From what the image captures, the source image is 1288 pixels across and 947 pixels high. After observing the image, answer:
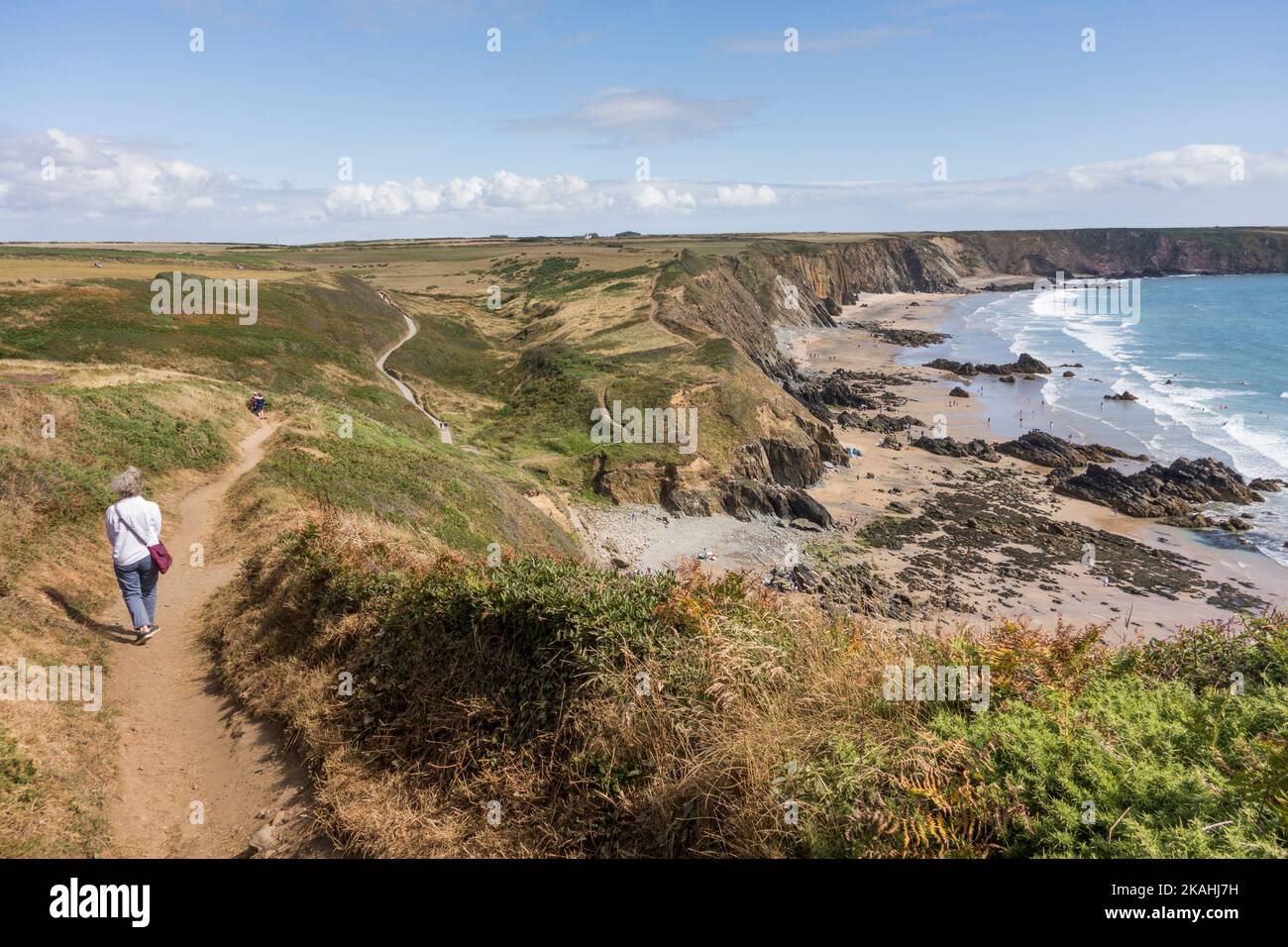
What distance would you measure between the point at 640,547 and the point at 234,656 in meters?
26.7

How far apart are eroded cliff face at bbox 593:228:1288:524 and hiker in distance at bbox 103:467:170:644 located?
102 feet

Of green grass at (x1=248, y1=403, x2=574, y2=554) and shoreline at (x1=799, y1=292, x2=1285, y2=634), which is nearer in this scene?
green grass at (x1=248, y1=403, x2=574, y2=554)

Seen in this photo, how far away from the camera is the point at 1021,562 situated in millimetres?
35031

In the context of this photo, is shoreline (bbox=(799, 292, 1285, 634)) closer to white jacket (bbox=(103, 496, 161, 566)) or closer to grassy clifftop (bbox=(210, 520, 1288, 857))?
grassy clifftop (bbox=(210, 520, 1288, 857))

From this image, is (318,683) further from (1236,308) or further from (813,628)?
(1236,308)

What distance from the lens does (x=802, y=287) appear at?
407 ft

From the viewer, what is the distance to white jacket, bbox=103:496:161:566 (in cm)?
939

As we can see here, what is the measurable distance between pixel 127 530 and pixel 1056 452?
182ft

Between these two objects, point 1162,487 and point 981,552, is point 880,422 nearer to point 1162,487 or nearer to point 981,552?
point 1162,487

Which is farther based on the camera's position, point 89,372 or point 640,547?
point 640,547

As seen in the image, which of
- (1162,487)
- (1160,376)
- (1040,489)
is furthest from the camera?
(1160,376)

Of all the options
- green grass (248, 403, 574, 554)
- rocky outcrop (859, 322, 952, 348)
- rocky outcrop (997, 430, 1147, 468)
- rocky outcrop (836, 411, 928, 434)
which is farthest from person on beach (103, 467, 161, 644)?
rocky outcrop (859, 322, 952, 348)

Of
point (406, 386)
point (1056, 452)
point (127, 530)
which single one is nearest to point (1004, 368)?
point (1056, 452)
